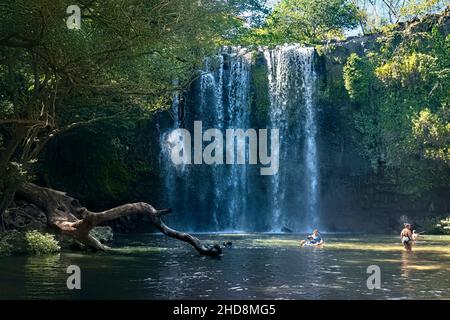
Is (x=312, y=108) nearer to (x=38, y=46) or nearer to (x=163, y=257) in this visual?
(x=163, y=257)

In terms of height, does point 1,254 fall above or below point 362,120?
below

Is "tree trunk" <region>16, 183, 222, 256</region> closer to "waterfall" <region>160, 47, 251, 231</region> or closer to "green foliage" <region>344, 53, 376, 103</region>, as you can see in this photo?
"waterfall" <region>160, 47, 251, 231</region>

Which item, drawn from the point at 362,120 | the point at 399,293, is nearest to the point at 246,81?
the point at 362,120

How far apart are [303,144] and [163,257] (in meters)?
22.1

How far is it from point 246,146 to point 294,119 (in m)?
3.69

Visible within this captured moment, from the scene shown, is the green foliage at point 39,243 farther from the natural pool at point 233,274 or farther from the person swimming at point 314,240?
the person swimming at point 314,240

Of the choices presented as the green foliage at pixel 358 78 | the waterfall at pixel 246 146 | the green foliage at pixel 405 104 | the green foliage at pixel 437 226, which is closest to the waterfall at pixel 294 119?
the waterfall at pixel 246 146

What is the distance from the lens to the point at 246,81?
3953cm

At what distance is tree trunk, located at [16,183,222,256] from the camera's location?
64.3 feet

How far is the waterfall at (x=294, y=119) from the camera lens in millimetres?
39406

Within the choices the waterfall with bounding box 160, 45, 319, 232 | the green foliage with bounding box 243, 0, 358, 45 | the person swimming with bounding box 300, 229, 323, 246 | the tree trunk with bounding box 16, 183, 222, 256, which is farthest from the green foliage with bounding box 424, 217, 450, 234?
the tree trunk with bounding box 16, 183, 222, 256

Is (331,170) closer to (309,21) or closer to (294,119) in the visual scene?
(294,119)

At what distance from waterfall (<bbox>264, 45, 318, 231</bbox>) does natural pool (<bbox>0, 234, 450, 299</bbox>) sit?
17.1 metres

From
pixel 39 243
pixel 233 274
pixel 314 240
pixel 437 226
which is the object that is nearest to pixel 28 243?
pixel 39 243
